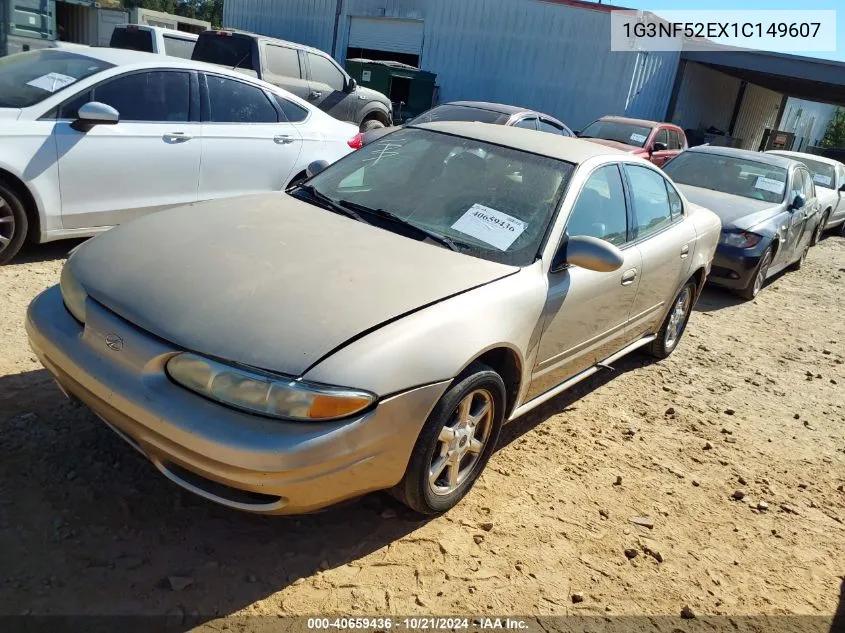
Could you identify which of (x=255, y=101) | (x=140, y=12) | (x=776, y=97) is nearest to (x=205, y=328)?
(x=255, y=101)

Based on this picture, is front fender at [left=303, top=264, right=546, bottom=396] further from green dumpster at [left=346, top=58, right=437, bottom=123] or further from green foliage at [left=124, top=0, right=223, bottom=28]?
green foliage at [left=124, top=0, right=223, bottom=28]

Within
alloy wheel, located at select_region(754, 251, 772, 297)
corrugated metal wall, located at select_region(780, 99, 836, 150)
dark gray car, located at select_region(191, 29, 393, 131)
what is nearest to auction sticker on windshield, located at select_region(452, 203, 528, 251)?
alloy wheel, located at select_region(754, 251, 772, 297)

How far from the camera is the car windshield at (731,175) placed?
8258mm

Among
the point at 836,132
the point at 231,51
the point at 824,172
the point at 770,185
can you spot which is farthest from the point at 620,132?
the point at 836,132

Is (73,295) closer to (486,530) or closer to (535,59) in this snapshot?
(486,530)

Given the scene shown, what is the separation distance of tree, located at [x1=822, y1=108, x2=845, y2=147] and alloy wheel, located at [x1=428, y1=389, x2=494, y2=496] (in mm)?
54275

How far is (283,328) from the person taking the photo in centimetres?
240

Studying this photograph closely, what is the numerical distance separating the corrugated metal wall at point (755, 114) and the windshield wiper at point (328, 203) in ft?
87.0

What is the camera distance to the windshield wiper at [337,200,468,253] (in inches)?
126

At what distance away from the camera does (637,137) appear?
42.4 ft

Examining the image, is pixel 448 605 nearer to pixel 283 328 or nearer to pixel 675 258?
pixel 283 328

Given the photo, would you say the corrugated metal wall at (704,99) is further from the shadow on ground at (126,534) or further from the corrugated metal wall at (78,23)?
the shadow on ground at (126,534)

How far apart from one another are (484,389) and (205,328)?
1.16 meters

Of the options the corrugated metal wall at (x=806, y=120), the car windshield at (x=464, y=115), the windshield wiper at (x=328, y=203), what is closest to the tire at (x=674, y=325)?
the windshield wiper at (x=328, y=203)
